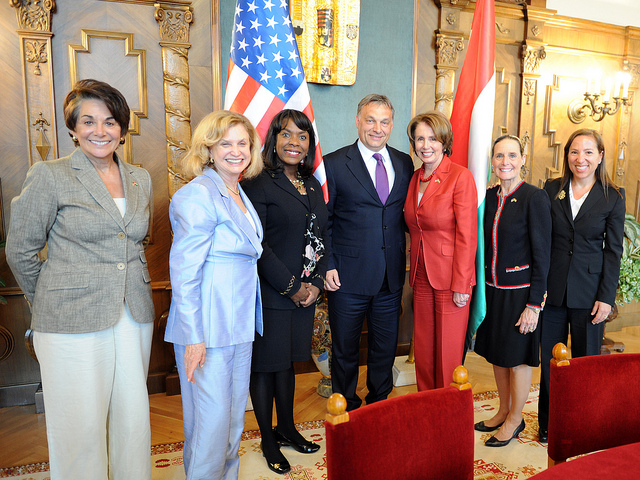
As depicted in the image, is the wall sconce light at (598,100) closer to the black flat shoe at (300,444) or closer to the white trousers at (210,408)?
the black flat shoe at (300,444)

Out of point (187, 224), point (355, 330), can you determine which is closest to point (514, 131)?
point (355, 330)

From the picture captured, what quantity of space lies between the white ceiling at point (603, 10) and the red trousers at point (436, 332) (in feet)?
11.0

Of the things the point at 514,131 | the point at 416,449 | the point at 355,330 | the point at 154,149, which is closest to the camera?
the point at 416,449

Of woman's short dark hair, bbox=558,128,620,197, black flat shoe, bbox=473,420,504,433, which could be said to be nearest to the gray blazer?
black flat shoe, bbox=473,420,504,433

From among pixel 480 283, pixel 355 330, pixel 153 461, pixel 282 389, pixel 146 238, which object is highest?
pixel 146 238

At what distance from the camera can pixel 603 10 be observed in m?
4.48

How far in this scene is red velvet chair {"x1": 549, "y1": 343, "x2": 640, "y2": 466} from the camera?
54.7 inches

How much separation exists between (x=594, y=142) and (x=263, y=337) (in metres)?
2.00

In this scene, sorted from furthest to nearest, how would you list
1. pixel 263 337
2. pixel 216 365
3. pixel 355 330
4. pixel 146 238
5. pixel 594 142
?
pixel 355 330
pixel 594 142
pixel 263 337
pixel 146 238
pixel 216 365

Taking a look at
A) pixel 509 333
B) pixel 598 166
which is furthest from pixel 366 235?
pixel 598 166

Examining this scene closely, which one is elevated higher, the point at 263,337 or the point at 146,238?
the point at 146,238

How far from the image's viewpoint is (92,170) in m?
1.73

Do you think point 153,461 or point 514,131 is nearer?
point 153,461

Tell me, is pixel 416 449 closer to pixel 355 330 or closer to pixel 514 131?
pixel 355 330
